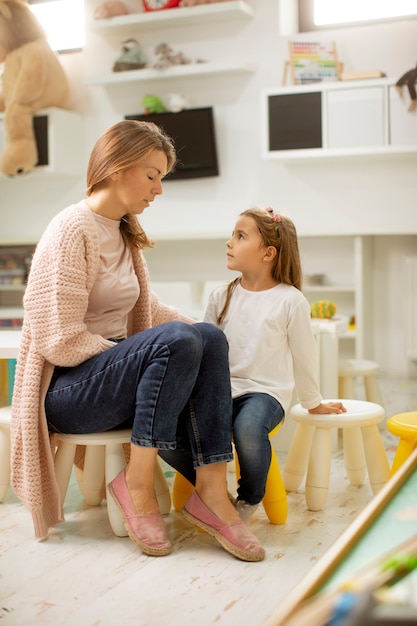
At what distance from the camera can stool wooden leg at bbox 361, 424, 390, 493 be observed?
202 cm

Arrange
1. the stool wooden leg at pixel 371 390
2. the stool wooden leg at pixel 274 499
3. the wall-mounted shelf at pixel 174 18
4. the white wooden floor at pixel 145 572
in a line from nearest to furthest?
1. the white wooden floor at pixel 145 572
2. the stool wooden leg at pixel 274 499
3. the stool wooden leg at pixel 371 390
4. the wall-mounted shelf at pixel 174 18

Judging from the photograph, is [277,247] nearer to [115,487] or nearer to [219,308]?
[219,308]

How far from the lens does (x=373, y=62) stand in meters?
4.04

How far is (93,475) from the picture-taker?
201cm

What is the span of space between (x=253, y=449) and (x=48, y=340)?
1.63 feet

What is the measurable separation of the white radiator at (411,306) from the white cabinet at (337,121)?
563 millimetres

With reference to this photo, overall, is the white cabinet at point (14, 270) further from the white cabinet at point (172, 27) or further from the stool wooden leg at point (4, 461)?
the stool wooden leg at point (4, 461)

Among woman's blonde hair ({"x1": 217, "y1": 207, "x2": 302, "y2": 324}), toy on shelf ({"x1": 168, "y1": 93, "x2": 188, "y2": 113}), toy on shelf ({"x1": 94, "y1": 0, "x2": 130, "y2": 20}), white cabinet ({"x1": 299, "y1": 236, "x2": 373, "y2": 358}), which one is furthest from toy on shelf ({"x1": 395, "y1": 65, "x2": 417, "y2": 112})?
woman's blonde hair ({"x1": 217, "y1": 207, "x2": 302, "y2": 324})

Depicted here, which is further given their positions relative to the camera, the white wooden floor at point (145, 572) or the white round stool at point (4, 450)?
the white round stool at point (4, 450)

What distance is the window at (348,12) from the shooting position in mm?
4078

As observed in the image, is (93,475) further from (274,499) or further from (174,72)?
(174,72)

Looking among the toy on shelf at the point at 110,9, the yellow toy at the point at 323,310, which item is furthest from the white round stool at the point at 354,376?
the toy on shelf at the point at 110,9

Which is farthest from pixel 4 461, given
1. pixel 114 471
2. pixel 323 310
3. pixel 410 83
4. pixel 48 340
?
pixel 410 83

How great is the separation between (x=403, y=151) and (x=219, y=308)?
2.05m
